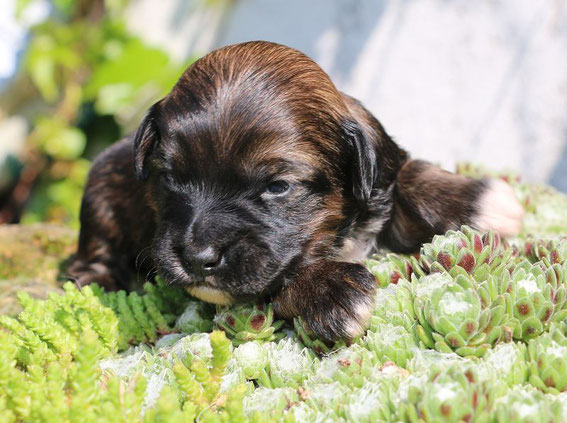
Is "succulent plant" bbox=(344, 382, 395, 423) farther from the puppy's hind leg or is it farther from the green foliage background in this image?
the green foliage background

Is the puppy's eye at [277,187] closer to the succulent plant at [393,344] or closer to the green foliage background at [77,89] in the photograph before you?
the succulent plant at [393,344]

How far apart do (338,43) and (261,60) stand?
11.1 ft

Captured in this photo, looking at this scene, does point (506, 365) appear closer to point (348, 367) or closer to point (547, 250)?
point (348, 367)

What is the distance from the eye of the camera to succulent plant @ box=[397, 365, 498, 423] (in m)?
1.28

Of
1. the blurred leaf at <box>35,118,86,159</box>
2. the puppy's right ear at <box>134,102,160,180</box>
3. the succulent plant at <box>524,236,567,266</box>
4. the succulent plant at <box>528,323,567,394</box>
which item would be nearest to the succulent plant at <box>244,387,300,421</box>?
the succulent plant at <box>528,323,567,394</box>

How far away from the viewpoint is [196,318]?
2.08 meters

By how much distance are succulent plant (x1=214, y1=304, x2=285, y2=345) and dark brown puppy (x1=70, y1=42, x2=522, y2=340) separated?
4 cm

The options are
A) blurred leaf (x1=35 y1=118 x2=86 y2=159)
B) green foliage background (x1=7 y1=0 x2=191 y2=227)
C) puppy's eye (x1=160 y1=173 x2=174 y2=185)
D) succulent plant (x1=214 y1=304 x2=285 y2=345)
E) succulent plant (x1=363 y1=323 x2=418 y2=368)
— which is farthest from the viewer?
blurred leaf (x1=35 y1=118 x2=86 y2=159)

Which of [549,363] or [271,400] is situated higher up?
[549,363]

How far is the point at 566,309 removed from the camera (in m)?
1.70

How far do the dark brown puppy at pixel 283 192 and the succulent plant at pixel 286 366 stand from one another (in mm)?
82

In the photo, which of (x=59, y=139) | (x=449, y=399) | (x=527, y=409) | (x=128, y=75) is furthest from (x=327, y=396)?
(x=59, y=139)

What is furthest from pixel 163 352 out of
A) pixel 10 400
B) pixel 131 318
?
pixel 10 400

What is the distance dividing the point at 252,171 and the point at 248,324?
45cm
